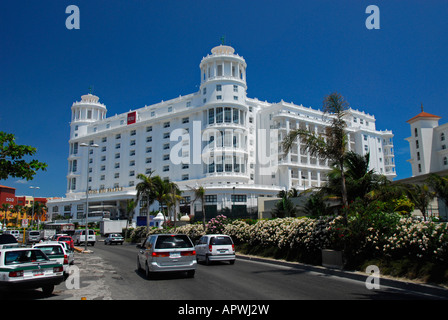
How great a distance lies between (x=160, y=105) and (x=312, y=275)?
6879 cm

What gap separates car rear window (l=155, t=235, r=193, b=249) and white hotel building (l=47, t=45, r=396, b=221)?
41.1m

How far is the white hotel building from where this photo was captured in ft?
212

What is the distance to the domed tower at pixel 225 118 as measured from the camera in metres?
64.0

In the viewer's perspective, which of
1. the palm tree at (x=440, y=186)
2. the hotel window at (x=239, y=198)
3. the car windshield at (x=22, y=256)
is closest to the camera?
the car windshield at (x=22, y=256)

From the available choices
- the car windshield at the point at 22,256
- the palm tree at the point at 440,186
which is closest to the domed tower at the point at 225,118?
the palm tree at the point at 440,186

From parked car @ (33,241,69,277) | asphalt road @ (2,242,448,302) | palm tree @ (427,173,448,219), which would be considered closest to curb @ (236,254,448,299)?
asphalt road @ (2,242,448,302)

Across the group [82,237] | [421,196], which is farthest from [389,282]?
[82,237]

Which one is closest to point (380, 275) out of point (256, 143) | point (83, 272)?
point (83, 272)

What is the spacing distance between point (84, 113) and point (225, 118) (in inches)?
1840

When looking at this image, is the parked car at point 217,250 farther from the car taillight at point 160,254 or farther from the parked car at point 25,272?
the parked car at point 25,272

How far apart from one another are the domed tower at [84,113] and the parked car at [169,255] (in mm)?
85513

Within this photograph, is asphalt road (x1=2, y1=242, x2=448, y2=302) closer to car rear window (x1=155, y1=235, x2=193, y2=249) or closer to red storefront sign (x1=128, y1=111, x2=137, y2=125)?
car rear window (x1=155, y1=235, x2=193, y2=249)

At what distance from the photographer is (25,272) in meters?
9.85
